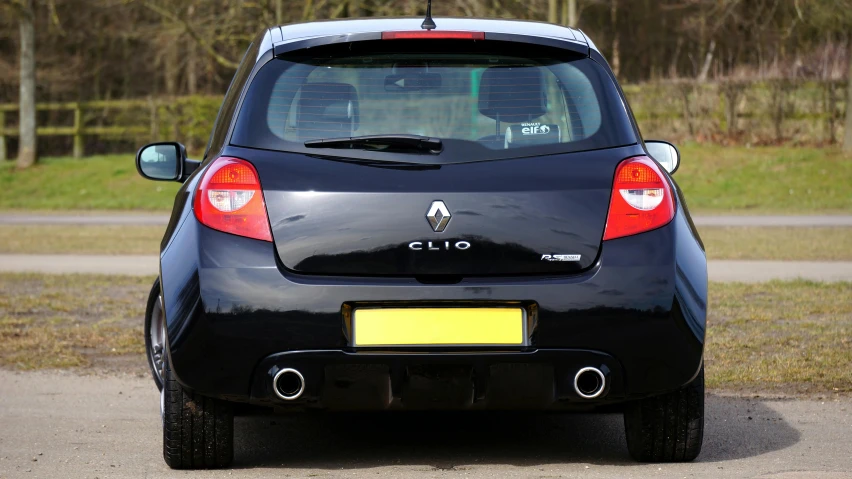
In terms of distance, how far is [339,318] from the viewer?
13.2 ft

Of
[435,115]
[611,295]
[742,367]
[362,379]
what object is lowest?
[742,367]

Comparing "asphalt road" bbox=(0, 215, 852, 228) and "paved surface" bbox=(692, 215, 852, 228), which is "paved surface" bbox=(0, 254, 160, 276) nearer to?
"asphalt road" bbox=(0, 215, 852, 228)

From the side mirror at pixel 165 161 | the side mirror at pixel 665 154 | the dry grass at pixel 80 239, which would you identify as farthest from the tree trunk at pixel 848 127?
the side mirror at pixel 165 161

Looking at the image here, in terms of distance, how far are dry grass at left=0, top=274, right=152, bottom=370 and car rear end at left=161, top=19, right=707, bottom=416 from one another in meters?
3.49

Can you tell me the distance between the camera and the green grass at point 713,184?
2522 cm

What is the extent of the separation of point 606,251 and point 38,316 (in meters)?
6.31

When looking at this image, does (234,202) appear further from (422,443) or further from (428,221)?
(422,443)

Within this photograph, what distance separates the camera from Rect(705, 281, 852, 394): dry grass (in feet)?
21.7

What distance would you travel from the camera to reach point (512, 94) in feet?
14.3

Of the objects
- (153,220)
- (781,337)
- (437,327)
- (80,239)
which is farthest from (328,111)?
(153,220)

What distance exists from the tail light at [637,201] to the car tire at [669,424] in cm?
61

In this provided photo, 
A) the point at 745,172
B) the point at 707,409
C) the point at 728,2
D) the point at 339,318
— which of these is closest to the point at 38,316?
the point at 707,409

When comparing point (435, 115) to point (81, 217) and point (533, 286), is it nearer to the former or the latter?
point (533, 286)

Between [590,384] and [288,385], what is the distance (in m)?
0.96
